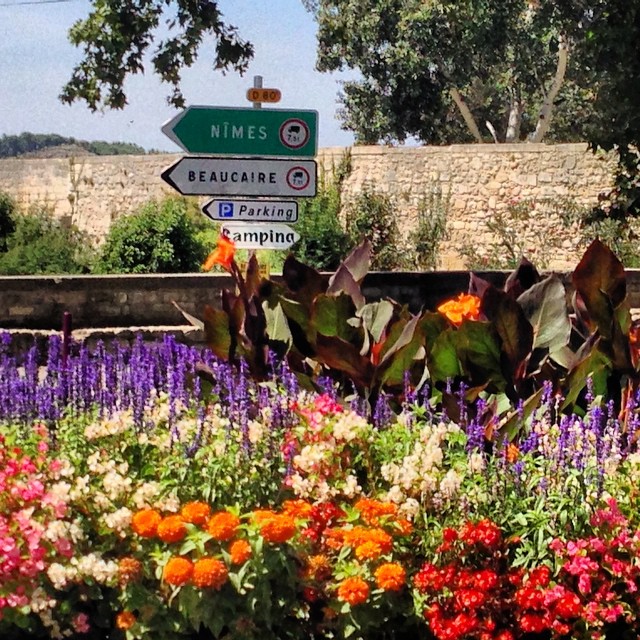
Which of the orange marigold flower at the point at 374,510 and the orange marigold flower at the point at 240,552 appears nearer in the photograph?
the orange marigold flower at the point at 240,552

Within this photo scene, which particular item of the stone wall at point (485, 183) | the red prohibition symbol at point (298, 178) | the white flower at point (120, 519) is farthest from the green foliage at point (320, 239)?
the white flower at point (120, 519)

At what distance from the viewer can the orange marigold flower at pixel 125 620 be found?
305 cm

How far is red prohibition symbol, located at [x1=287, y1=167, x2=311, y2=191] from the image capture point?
788cm

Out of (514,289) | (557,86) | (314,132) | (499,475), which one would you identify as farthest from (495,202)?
(499,475)

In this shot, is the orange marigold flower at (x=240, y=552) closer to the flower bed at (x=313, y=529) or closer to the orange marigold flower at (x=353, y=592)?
the flower bed at (x=313, y=529)

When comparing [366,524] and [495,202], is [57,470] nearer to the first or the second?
[366,524]

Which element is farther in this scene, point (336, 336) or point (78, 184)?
point (78, 184)

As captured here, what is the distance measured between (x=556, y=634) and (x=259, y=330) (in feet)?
7.08

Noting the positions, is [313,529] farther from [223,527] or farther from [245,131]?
[245,131]

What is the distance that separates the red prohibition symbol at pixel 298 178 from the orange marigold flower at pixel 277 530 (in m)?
4.99

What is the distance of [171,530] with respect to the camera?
3.06 m

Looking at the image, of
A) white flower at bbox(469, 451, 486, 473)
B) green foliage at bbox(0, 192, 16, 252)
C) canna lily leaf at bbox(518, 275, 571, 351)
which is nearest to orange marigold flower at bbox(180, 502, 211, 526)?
white flower at bbox(469, 451, 486, 473)

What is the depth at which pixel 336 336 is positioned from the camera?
4453mm

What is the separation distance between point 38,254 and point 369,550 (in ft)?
42.1
